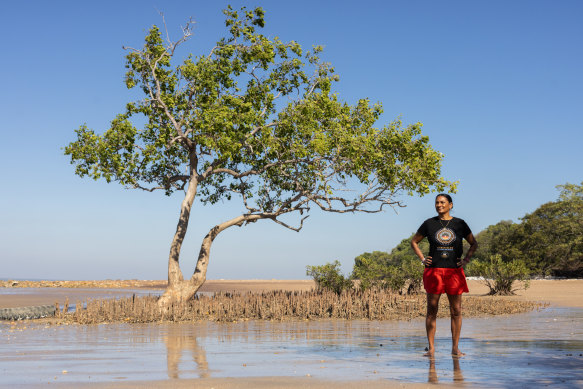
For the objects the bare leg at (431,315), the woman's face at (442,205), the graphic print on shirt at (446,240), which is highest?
the woman's face at (442,205)

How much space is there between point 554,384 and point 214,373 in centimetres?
375

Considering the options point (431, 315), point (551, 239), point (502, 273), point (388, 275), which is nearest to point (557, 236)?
point (551, 239)

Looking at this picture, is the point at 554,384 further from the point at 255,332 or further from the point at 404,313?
the point at 404,313

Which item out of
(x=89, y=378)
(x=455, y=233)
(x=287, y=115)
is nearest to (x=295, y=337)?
(x=455, y=233)

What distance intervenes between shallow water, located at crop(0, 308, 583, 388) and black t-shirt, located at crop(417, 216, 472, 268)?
1367 millimetres

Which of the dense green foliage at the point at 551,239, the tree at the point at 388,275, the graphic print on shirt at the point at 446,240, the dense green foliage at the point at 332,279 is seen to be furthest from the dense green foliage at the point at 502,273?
the graphic print on shirt at the point at 446,240

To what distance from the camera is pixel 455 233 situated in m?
8.56

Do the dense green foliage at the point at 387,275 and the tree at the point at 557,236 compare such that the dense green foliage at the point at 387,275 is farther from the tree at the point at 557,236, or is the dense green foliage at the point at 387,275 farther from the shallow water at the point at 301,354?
the tree at the point at 557,236

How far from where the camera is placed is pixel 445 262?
857 cm

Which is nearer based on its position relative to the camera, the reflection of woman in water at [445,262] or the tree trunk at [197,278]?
the reflection of woman in water at [445,262]

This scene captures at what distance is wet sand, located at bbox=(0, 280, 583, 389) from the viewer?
252 inches

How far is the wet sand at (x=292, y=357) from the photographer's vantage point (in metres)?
6.40

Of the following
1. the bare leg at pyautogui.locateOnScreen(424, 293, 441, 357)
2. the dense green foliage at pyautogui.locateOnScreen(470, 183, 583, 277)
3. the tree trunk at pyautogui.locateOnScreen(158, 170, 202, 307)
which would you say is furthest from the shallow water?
the dense green foliage at pyautogui.locateOnScreen(470, 183, 583, 277)

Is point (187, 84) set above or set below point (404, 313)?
above
